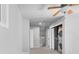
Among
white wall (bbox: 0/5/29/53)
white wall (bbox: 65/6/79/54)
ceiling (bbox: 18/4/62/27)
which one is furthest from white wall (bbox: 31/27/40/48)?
white wall (bbox: 0/5/29/53)

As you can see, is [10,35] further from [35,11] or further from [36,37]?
[36,37]

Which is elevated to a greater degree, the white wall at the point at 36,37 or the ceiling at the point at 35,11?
the ceiling at the point at 35,11

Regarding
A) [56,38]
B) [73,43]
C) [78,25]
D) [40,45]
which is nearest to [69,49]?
[73,43]

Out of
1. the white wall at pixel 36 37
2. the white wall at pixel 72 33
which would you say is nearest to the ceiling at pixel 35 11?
the white wall at pixel 72 33

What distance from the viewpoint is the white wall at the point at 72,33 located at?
404 centimetres

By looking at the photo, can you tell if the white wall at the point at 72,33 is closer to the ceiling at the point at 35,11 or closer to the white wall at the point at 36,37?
the ceiling at the point at 35,11

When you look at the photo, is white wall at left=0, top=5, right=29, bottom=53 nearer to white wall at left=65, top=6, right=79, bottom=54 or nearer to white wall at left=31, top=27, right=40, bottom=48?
white wall at left=65, top=6, right=79, bottom=54

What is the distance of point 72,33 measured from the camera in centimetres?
420

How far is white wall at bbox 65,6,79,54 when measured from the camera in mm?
4045

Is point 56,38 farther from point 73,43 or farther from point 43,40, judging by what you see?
point 73,43

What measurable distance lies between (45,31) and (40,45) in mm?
1079

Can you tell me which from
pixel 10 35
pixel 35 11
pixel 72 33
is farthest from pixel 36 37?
pixel 10 35

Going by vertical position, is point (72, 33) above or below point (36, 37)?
above
